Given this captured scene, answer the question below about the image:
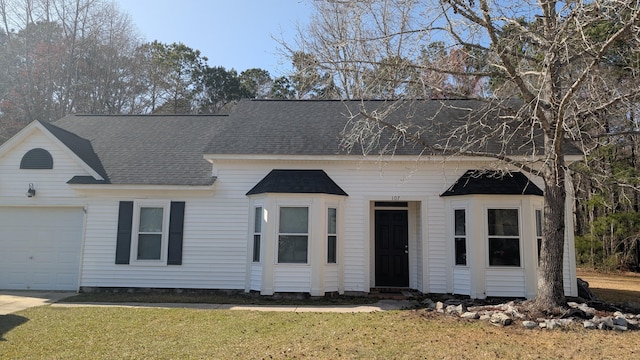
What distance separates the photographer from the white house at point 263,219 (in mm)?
10922

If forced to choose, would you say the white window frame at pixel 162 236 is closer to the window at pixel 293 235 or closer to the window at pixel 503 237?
the window at pixel 293 235

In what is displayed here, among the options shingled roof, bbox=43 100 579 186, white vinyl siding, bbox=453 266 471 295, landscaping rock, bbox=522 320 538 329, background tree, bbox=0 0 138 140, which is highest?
background tree, bbox=0 0 138 140

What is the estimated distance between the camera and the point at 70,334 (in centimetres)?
714

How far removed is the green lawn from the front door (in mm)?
3648

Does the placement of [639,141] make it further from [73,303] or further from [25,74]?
[25,74]

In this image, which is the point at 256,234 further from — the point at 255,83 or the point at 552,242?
the point at 255,83

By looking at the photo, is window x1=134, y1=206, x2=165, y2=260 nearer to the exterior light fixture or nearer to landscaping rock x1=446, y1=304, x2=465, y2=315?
the exterior light fixture

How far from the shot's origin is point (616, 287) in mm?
15055

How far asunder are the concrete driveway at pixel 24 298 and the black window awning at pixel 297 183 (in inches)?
212

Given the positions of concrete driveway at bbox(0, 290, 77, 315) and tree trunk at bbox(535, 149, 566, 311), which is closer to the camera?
tree trunk at bbox(535, 149, 566, 311)

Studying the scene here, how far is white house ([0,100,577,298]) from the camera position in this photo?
1092 cm

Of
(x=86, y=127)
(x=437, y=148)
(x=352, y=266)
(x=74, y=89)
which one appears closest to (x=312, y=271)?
(x=352, y=266)

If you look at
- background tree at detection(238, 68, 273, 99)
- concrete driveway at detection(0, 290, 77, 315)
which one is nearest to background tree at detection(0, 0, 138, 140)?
background tree at detection(238, 68, 273, 99)

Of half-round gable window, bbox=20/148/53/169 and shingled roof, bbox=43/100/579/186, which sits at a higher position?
shingled roof, bbox=43/100/579/186
